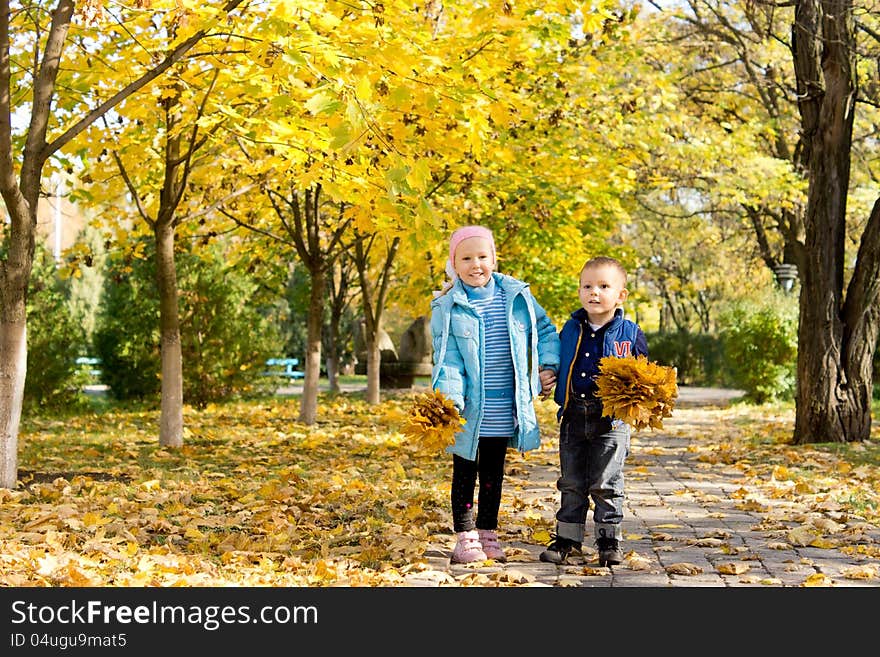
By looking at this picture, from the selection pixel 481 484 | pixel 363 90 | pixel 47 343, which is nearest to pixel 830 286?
pixel 481 484

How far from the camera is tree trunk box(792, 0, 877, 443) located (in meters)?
11.4

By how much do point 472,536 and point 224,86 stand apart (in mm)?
5626

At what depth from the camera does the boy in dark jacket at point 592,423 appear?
17.6 feet

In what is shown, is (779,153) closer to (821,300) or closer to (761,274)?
(821,300)

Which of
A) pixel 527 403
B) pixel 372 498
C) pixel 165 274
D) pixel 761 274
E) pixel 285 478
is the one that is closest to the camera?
pixel 527 403

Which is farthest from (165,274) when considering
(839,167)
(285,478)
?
(839,167)

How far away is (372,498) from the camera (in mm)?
7473

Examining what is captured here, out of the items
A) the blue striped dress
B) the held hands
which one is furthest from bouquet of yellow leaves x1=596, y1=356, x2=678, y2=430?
the blue striped dress

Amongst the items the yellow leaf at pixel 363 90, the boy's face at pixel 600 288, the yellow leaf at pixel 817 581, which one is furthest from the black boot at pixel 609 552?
the yellow leaf at pixel 363 90

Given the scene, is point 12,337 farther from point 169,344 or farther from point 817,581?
point 817,581

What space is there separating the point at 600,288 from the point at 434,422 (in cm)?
110

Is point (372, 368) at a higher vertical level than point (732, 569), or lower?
higher

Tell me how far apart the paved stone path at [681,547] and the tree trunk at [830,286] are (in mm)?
2725

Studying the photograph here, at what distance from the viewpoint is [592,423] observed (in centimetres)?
539
